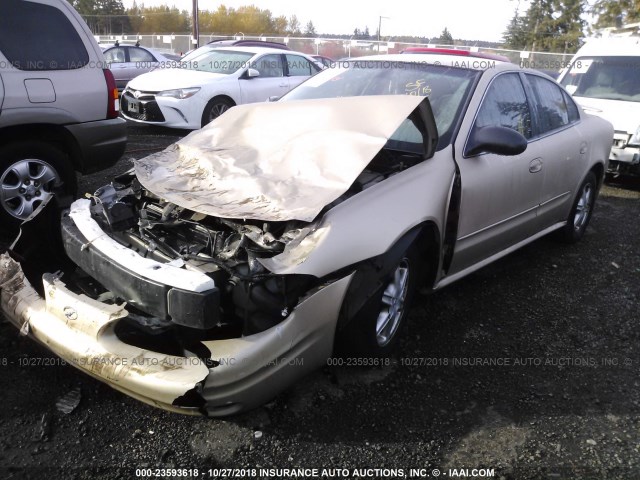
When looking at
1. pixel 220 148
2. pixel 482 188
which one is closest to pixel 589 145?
pixel 482 188

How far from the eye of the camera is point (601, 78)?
8477mm

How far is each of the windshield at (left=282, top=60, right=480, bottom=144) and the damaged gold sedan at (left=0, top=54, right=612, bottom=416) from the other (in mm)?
16

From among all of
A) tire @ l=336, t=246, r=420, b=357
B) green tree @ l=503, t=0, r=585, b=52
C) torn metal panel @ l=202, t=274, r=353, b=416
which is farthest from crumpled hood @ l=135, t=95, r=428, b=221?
green tree @ l=503, t=0, r=585, b=52

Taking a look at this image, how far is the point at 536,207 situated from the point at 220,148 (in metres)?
2.48

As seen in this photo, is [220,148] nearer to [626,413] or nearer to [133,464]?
[133,464]

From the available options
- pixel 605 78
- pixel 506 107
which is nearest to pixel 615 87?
pixel 605 78

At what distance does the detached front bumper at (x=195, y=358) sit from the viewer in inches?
87.3

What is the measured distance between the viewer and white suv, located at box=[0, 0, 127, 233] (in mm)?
4312

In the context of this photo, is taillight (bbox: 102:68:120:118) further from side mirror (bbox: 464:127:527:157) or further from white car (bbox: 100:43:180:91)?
white car (bbox: 100:43:180:91)

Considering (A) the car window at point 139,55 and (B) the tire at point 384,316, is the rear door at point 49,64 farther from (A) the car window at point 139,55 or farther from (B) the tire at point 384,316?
(A) the car window at point 139,55

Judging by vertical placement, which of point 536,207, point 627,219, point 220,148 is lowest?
point 627,219

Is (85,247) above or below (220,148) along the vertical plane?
below

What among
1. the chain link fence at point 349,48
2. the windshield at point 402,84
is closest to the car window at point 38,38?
the windshield at point 402,84

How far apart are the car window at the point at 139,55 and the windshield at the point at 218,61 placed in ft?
16.5
